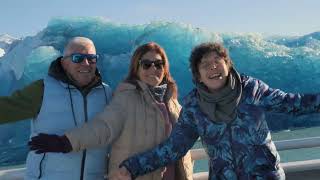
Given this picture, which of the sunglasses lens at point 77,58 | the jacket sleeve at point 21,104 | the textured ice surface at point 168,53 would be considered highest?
the sunglasses lens at point 77,58

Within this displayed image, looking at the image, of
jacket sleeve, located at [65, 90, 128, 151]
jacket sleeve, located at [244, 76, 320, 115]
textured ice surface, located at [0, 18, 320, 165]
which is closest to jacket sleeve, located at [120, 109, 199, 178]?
jacket sleeve, located at [65, 90, 128, 151]

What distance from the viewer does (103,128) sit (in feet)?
5.68

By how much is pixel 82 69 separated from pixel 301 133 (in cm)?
1061

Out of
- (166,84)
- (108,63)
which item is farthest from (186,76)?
(166,84)

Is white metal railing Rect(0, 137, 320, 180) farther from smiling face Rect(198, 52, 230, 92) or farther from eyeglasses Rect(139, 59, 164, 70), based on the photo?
smiling face Rect(198, 52, 230, 92)

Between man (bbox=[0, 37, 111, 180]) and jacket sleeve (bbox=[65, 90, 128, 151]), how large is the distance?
67mm

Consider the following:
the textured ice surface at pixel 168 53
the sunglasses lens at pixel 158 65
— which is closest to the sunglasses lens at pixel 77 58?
the sunglasses lens at pixel 158 65

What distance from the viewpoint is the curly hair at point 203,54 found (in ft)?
5.20

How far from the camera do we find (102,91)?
73.2 inches

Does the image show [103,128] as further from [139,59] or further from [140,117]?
[139,59]

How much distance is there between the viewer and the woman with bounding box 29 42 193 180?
5.71 ft

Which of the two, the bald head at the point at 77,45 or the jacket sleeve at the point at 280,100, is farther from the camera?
the bald head at the point at 77,45

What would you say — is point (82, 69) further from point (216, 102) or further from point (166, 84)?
point (216, 102)

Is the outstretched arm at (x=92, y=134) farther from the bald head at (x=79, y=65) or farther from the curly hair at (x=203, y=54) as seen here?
the curly hair at (x=203, y=54)
